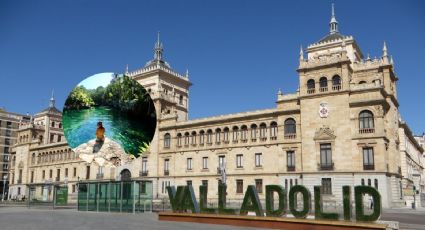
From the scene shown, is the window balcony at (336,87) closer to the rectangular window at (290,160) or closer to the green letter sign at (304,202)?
the rectangular window at (290,160)

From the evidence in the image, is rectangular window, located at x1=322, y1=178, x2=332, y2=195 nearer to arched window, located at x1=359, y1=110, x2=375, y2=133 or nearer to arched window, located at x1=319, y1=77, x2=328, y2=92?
arched window, located at x1=359, y1=110, x2=375, y2=133

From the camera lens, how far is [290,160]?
165ft

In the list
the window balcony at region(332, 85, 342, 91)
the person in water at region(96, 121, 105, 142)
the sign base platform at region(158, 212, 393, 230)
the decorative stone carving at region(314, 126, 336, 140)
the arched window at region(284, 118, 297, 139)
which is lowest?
the sign base platform at region(158, 212, 393, 230)

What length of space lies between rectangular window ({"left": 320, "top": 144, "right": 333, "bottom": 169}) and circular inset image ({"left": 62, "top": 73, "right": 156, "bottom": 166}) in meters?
22.3

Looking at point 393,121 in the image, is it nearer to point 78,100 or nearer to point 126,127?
point 126,127

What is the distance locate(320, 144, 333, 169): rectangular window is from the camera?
46844 mm

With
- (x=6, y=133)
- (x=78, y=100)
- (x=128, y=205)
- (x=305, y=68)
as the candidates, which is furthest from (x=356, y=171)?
(x=6, y=133)

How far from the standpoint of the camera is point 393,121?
1954 inches

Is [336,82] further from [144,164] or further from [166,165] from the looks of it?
[144,164]

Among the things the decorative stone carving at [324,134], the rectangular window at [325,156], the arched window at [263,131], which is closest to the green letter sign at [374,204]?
the rectangular window at [325,156]

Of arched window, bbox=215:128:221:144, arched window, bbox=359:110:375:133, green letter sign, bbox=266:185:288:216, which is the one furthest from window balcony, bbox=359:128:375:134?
green letter sign, bbox=266:185:288:216

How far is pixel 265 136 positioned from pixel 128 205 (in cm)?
2337

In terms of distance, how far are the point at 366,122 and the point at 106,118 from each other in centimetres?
2864

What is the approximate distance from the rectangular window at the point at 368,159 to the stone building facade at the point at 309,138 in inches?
4.2
